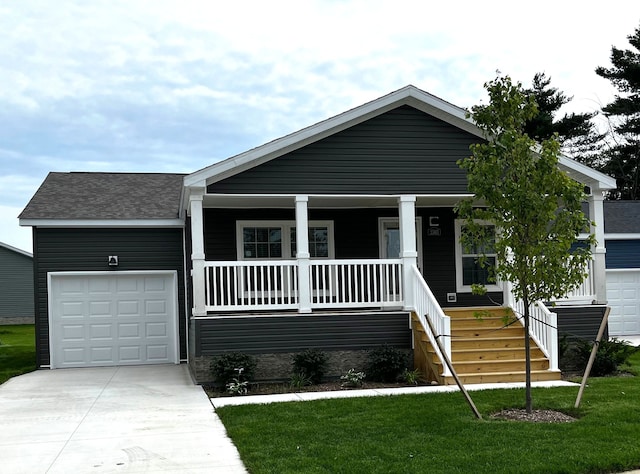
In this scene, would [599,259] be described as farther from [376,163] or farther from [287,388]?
[287,388]

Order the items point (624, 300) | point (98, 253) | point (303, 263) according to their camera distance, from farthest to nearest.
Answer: point (624, 300)
point (98, 253)
point (303, 263)

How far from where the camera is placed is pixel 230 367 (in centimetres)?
1102

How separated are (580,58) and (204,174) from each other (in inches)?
1282

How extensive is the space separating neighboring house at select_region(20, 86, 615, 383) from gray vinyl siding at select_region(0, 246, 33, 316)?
1456cm

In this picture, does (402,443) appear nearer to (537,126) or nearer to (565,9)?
(565,9)

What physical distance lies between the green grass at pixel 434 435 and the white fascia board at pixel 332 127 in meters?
4.19

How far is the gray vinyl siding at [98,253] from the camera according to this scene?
1458 cm

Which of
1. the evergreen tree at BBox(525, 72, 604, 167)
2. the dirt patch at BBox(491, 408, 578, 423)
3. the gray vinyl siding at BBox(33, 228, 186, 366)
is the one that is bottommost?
the dirt patch at BBox(491, 408, 578, 423)

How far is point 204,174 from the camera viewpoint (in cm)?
1166

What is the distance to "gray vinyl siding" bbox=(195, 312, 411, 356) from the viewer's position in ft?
37.8

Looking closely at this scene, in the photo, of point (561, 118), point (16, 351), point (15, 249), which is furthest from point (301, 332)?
point (561, 118)

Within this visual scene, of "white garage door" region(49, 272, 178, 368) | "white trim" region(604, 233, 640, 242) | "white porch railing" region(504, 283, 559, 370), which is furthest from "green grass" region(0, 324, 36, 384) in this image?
"white trim" region(604, 233, 640, 242)

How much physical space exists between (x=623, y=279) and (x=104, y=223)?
13.2 meters

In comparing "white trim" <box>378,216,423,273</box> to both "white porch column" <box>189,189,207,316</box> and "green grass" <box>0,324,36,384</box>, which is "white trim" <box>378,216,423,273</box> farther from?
"green grass" <box>0,324,36,384</box>
